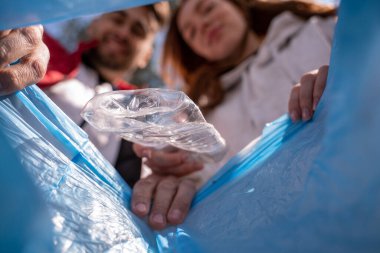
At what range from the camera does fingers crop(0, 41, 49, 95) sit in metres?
0.52

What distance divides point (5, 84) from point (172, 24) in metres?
1.39

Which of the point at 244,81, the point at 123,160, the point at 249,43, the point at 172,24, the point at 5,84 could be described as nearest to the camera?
the point at 5,84

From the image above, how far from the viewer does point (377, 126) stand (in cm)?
40

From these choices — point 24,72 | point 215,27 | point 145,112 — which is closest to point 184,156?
point 145,112

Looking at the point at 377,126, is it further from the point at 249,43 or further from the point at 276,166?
the point at 249,43

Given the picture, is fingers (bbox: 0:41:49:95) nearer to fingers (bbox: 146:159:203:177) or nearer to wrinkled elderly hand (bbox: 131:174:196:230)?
wrinkled elderly hand (bbox: 131:174:196:230)

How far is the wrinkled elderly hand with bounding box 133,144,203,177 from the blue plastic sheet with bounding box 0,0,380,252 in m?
0.19

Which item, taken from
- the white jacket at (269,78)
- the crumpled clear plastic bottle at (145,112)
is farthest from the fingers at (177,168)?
the crumpled clear plastic bottle at (145,112)

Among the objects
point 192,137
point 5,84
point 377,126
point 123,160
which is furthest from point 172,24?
point 377,126

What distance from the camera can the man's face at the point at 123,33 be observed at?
208 centimetres

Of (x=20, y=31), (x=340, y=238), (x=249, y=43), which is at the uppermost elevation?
(x=20, y=31)

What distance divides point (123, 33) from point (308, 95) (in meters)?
1.64

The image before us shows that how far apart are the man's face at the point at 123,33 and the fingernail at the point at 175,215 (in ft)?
4.84

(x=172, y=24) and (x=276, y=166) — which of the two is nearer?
(x=276, y=166)
